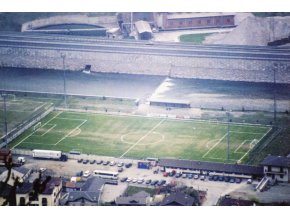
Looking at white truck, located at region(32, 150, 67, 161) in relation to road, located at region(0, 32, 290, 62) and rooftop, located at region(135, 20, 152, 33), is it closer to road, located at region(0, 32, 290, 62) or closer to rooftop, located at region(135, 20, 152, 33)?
road, located at region(0, 32, 290, 62)

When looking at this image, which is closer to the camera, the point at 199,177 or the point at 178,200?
the point at 178,200

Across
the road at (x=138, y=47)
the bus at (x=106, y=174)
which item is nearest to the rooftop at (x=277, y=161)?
the bus at (x=106, y=174)

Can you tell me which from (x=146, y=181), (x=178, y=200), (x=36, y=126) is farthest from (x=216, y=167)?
(x=36, y=126)

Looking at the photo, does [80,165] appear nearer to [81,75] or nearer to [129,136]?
[129,136]

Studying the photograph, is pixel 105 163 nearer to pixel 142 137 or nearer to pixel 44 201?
pixel 142 137

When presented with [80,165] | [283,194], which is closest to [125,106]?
[80,165]
